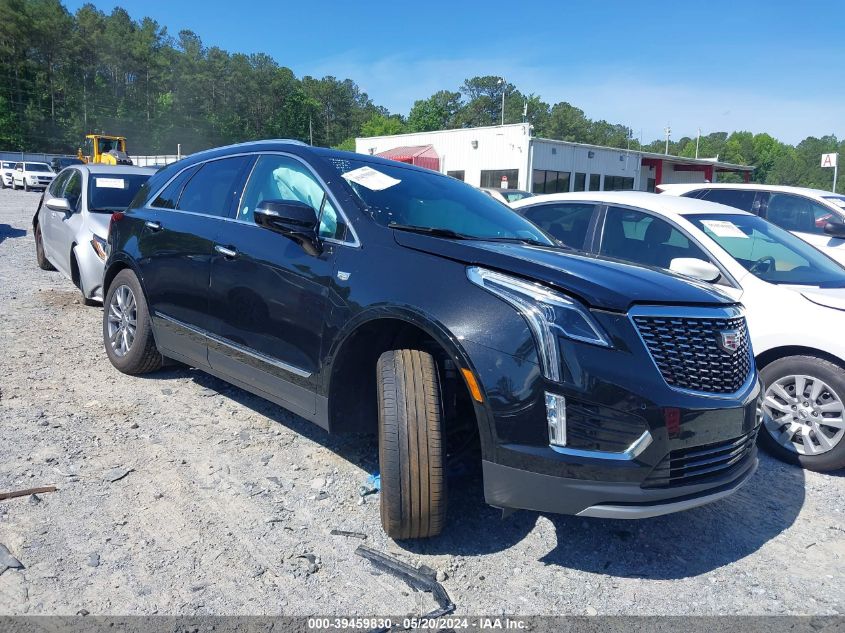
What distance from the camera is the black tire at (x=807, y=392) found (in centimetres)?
402

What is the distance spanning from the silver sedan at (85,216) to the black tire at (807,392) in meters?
6.22

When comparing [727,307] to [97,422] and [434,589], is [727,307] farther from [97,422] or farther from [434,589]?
[97,422]

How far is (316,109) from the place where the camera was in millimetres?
104000

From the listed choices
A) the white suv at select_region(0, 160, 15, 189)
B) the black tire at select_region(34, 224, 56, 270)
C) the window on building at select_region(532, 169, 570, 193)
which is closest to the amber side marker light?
the black tire at select_region(34, 224, 56, 270)

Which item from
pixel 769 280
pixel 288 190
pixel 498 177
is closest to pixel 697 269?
pixel 769 280

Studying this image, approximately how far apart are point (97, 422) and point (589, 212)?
412 cm

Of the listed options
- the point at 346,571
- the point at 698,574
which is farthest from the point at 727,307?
the point at 346,571

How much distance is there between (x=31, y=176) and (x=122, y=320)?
3692 centimetres

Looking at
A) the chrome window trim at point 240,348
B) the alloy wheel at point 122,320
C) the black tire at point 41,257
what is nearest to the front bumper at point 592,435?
the chrome window trim at point 240,348

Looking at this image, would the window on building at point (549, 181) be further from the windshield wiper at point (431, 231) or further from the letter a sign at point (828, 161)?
the windshield wiper at point (431, 231)

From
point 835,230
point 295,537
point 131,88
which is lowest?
point 295,537

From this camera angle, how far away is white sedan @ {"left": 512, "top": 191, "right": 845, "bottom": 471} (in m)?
4.08

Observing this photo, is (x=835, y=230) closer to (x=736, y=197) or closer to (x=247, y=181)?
(x=736, y=197)

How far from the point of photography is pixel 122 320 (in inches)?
198
